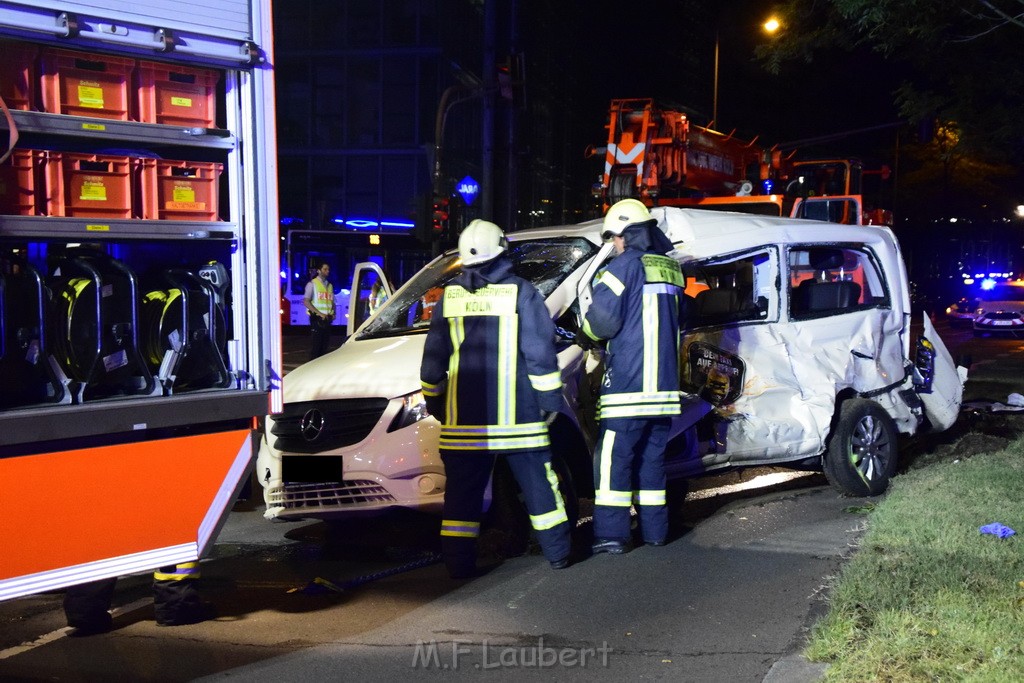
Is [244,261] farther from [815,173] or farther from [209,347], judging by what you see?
[815,173]

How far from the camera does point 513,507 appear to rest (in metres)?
6.07

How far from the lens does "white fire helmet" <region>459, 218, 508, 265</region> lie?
5.52m

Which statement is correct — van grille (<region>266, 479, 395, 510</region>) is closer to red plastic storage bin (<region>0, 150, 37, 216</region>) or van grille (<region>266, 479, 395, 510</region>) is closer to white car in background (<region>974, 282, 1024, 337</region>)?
red plastic storage bin (<region>0, 150, 37, 216</region>)

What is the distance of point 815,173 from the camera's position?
18250 millimetres


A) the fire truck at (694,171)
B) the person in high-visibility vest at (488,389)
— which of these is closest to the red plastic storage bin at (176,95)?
the person in high-visibility vest at (488,389)

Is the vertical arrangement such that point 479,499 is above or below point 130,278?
below

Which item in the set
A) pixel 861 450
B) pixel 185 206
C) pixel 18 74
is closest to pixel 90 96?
pixel 18 74

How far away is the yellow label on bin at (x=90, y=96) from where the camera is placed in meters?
4.03

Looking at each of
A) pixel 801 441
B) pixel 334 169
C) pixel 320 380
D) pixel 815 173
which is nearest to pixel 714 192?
pixel 815 173

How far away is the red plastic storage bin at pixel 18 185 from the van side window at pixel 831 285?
4.77 metres

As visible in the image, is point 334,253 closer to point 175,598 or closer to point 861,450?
point 861,450

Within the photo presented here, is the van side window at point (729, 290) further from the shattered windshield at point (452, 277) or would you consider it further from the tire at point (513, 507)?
the tire at point (513, 507)

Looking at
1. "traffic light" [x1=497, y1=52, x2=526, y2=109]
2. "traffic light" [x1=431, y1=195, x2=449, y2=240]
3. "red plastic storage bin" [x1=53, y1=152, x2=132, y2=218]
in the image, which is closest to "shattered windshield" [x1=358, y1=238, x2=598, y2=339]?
"red plastic storage bin" [x1=53, y1=152, x2=132, y2=218]

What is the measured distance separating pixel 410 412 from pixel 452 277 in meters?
1.38
